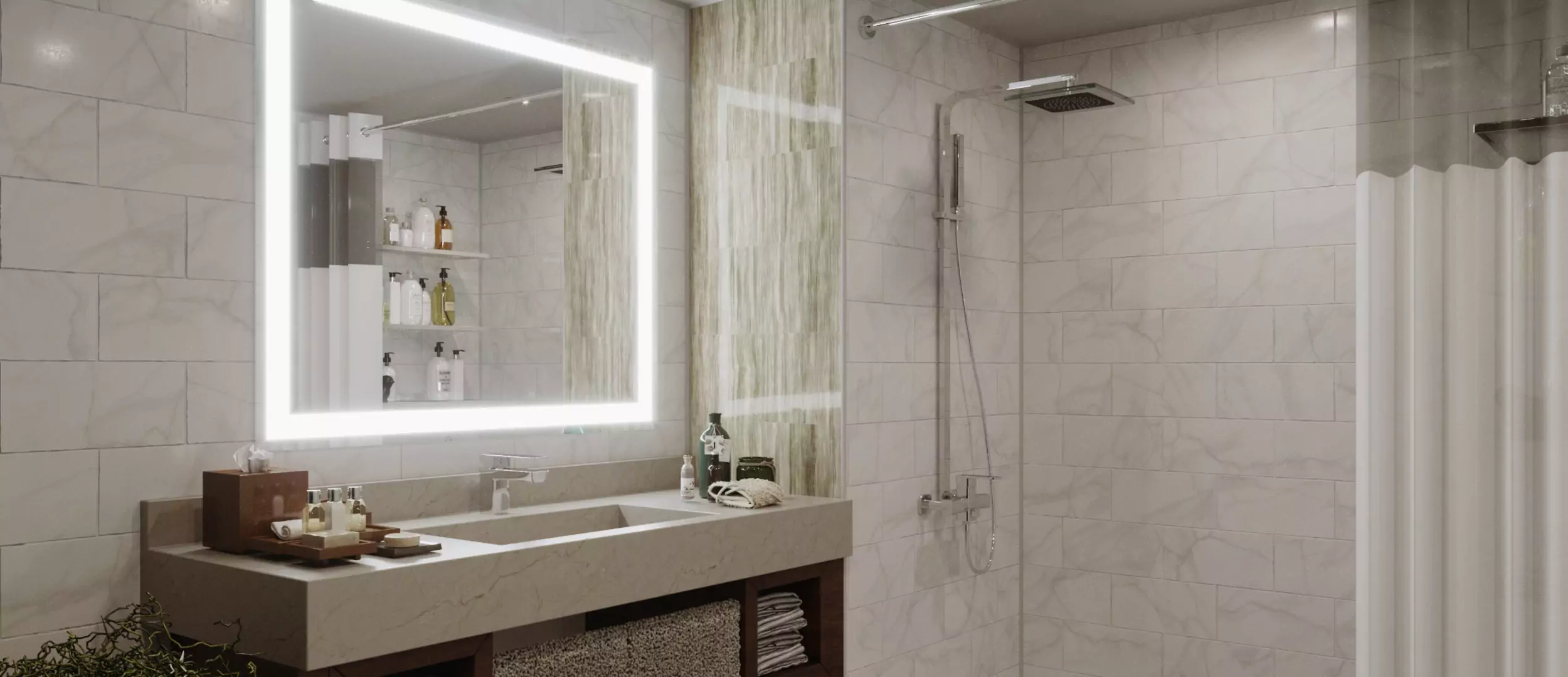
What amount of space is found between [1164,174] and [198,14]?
3050mm

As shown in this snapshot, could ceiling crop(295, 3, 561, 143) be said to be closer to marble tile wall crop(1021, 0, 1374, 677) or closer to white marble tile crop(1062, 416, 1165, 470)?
marble tile wall crop(1021, 0, 1374, 677)

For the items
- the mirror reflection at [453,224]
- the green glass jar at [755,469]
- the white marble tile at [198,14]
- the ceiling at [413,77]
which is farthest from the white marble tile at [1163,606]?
the white marble tile at [198,14]

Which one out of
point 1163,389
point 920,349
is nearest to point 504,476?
point 920,349

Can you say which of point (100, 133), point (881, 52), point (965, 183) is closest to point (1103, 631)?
point (965, 183)

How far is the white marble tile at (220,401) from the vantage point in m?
2.49

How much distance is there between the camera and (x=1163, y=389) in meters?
4.07

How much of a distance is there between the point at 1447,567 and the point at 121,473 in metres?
2.57

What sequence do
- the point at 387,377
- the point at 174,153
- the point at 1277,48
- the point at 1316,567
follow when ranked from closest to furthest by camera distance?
the point at 174,153
the point at 387,377
the point at 1316,567
the point at 1277,48

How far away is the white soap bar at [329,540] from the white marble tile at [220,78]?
98 cm

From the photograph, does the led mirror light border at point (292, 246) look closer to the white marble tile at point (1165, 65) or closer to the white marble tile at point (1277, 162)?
the white marble tile at point (1165, 65)

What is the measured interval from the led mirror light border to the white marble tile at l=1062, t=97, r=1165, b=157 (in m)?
1.63

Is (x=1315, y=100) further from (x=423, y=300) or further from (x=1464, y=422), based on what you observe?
(x=423, y=300)

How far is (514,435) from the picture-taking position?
126 inches

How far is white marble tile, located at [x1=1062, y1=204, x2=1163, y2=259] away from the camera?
4102 mm
